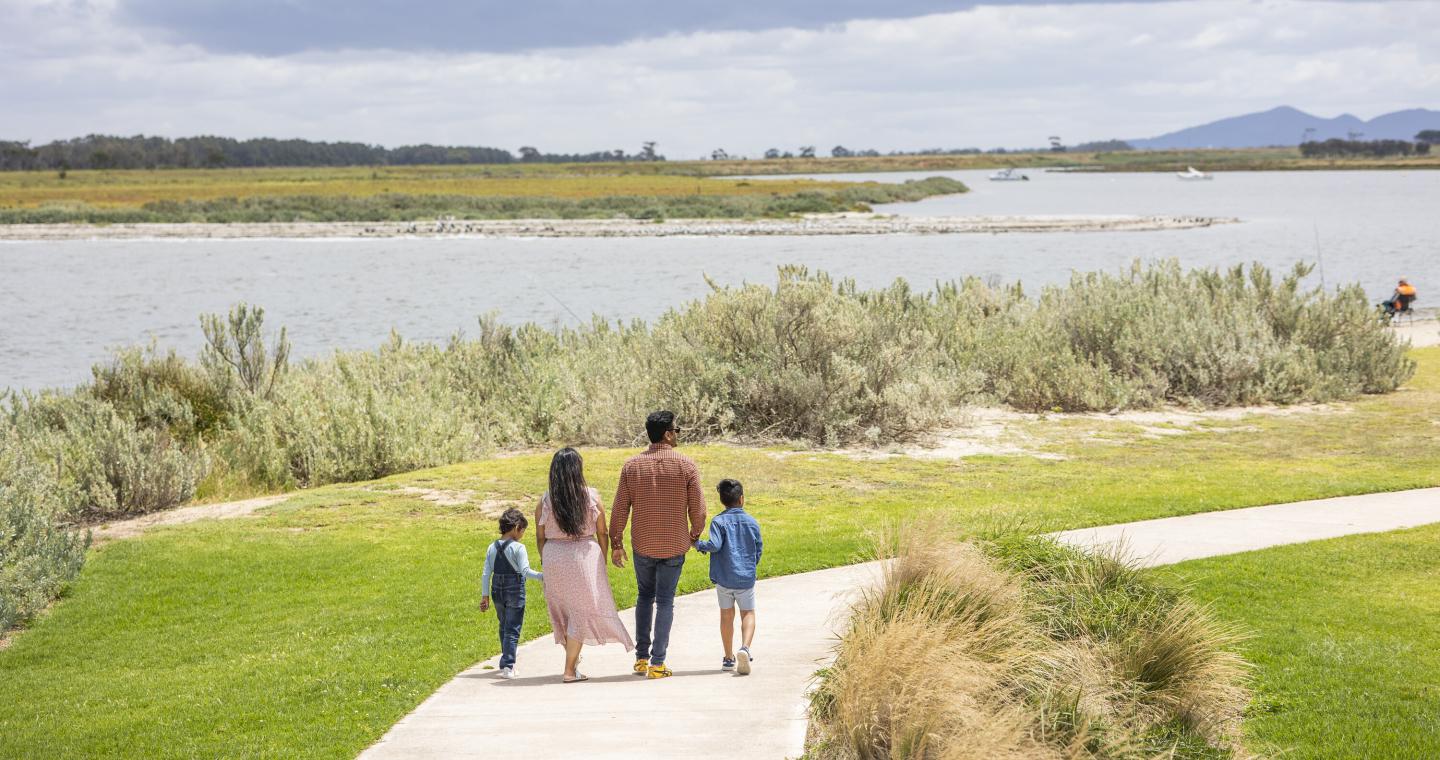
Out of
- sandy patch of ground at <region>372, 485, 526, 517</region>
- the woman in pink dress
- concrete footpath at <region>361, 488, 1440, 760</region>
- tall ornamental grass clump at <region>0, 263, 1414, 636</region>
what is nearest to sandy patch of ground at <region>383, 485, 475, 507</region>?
sandy patch of ground at <region>372, 485, 526, 517</region>

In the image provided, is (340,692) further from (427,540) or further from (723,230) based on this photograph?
(723,230)

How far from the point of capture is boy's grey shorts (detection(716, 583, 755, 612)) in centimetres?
841

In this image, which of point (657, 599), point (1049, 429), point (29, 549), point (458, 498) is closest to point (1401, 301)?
point (1049, 429)

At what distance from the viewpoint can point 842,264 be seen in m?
64.4

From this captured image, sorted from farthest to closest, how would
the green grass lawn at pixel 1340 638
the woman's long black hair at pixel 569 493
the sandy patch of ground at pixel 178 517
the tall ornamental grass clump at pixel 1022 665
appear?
the sandy patch of ground at pixel 178 517, the woman's long black hair at pixel 569 493, the green grass lawn at pixel 1340 638, the tall ornamental grass clump at pixel 1022 665

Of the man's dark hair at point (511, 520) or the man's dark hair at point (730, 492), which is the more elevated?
the man's dark hair at point (730, 492)

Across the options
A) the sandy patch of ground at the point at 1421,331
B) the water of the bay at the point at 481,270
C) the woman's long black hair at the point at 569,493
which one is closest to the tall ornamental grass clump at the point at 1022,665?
the woman's long black hair at the point at 569,493

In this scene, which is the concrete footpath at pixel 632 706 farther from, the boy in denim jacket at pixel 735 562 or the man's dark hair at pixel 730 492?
the man's dark hair at pixel 730 492

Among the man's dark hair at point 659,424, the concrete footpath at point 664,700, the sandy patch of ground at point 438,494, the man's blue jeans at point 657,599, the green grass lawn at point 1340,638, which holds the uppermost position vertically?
the man's dark hair at point 659,424

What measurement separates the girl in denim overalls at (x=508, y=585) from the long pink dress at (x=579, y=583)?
0.25 metres

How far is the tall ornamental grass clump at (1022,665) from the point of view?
684 cm

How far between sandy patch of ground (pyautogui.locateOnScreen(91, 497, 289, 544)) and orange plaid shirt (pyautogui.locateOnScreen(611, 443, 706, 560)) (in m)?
8.84

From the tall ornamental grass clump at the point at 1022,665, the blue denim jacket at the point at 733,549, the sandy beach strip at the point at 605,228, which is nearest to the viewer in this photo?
the tall ornamental grass clump at the point at 1022,665

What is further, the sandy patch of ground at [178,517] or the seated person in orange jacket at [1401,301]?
the seated person in orange jacket at [1401,301]
